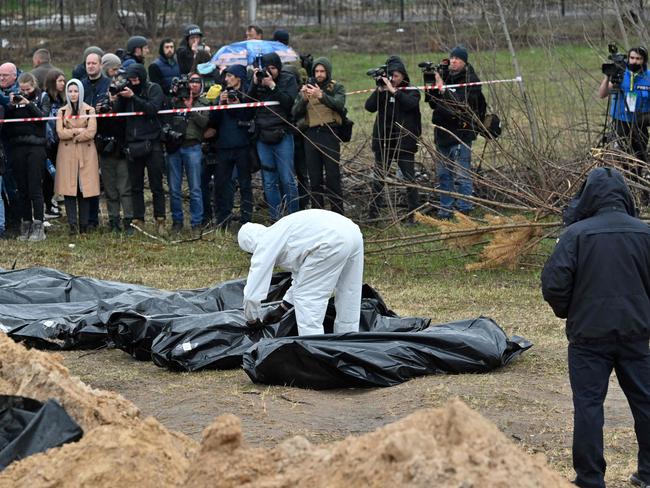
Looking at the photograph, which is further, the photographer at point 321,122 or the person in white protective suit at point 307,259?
the photographer at point 321,122

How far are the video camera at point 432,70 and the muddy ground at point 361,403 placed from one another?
5.46 m

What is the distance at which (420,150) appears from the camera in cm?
1521

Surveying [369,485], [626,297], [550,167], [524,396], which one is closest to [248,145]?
[550,167]

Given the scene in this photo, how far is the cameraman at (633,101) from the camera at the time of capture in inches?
534

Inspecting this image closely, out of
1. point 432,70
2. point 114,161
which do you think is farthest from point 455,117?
point 114,161

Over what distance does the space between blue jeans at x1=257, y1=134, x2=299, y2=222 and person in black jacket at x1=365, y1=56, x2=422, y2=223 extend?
A: 0.97 metres

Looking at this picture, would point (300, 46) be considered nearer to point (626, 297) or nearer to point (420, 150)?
point (420, 150)

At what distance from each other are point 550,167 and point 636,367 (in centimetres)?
676

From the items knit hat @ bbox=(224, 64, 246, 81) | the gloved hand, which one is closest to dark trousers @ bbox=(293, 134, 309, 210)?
knit hat @ bbox=(224, 64, 246, 81)

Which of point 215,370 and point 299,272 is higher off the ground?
point 299,272

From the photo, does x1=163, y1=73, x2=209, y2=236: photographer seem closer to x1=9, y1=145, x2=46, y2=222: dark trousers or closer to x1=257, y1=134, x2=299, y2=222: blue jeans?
x1=257, y1=134, x2=299, y2=222: blue jeans

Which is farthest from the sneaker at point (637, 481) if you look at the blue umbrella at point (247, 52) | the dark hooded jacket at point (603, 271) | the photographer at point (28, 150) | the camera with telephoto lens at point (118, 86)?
the blue umbrella at point (247, 52)

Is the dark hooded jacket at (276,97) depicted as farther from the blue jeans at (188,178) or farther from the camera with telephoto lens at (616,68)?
the camera with telephoto lens at (616,68)

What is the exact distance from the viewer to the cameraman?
13562 mm
